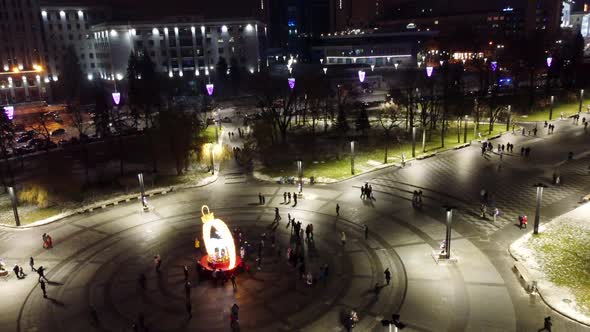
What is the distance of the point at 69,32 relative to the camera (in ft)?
493

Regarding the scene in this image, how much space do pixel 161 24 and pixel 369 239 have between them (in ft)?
A: 415

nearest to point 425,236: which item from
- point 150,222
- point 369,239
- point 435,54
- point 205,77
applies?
point 369,239

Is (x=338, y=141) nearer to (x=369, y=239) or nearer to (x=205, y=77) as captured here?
(x=369, y=239)

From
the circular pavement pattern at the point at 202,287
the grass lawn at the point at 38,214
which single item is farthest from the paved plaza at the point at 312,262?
the grass lawn at the point at 38,214

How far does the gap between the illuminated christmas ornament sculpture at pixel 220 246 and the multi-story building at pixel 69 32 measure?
133808 millimetres

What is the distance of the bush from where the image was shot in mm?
50125

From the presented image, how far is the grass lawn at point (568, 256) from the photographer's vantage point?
29.6 metres

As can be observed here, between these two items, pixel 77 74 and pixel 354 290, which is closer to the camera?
pixel 354 290

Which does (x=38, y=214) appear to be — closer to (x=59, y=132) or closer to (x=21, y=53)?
(x=59, y=132)

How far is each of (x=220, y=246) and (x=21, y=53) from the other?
129763mm

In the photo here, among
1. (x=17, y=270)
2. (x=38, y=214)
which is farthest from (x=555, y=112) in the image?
(x=17, y=270)

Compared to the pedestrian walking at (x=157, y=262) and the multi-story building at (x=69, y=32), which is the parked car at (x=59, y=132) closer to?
the multi-story building at (x=69, y=32)

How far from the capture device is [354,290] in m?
30.1

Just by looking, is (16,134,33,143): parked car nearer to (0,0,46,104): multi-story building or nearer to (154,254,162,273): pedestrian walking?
(0,0,46,104): multi-story building
